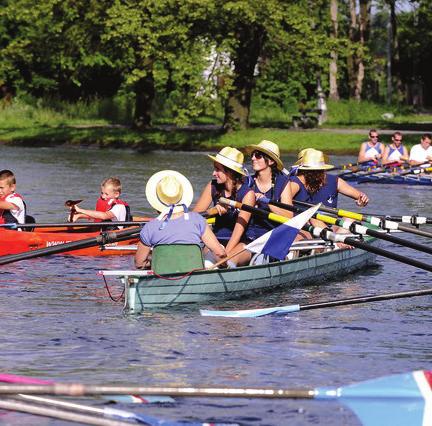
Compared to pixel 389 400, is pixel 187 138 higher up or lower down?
lower down

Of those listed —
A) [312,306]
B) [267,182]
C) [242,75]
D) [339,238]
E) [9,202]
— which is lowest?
[312,306]

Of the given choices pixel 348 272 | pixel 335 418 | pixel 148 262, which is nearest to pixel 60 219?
pixel 348 272

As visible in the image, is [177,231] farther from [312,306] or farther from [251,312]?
[312,306]

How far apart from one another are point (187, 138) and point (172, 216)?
33.2 m

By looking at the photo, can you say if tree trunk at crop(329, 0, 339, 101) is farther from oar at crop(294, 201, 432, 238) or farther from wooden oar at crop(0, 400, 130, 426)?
wooden oar at crop(0, 400, 130, 426)

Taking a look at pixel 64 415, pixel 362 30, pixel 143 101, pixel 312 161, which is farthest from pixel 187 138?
pixel 64 415

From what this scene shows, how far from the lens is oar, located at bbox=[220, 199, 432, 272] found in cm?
1225

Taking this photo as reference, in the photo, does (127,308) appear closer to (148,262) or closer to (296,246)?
(148,262)

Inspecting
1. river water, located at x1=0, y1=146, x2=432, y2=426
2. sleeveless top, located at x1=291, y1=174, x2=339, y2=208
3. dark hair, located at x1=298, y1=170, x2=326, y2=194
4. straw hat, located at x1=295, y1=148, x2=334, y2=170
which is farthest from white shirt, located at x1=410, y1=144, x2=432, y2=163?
straw hat, located at x1=295, y1=148, x2=334, y2=170

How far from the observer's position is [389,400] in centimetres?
796

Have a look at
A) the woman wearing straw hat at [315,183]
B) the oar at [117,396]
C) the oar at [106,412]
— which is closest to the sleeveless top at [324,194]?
the woman wearing straw hat at [315,183]

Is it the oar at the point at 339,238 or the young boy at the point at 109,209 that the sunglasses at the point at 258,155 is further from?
the young boy at the point at 109,209

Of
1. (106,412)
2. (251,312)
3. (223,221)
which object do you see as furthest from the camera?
(223,221)

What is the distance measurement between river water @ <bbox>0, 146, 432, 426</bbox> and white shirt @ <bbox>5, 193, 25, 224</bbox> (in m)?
0.64
